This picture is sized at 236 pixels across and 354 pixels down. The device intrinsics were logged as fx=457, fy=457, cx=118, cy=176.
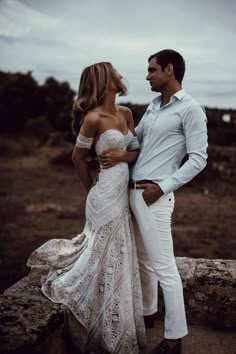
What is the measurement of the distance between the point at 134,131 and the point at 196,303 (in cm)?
150

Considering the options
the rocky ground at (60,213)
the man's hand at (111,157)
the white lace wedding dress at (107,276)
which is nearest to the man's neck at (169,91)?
the white lace wedding dress at (107,276)

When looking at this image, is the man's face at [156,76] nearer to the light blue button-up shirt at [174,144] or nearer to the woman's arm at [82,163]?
the light blue button-up shirt at [174,144]

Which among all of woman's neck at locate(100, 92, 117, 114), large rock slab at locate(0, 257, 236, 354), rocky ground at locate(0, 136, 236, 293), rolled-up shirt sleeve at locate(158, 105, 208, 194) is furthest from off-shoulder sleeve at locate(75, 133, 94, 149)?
rocky ground at locate(0, 136, 236, 293)

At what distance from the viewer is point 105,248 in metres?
3.24

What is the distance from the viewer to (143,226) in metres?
3.13

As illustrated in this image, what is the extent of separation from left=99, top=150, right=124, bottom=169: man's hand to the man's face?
1.74ft

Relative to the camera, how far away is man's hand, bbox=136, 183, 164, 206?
3037mm

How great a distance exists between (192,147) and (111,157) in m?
0.57

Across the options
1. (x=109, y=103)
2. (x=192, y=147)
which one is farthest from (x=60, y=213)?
(x=192, y=147)

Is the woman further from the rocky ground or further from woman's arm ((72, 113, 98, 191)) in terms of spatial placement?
the rocky ground

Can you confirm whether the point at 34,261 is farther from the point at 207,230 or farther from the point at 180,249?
the point at 207,230

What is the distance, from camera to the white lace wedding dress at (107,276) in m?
3.14

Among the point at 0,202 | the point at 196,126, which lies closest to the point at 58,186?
the point at 0,202

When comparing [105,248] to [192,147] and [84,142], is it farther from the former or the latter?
[192,147]
